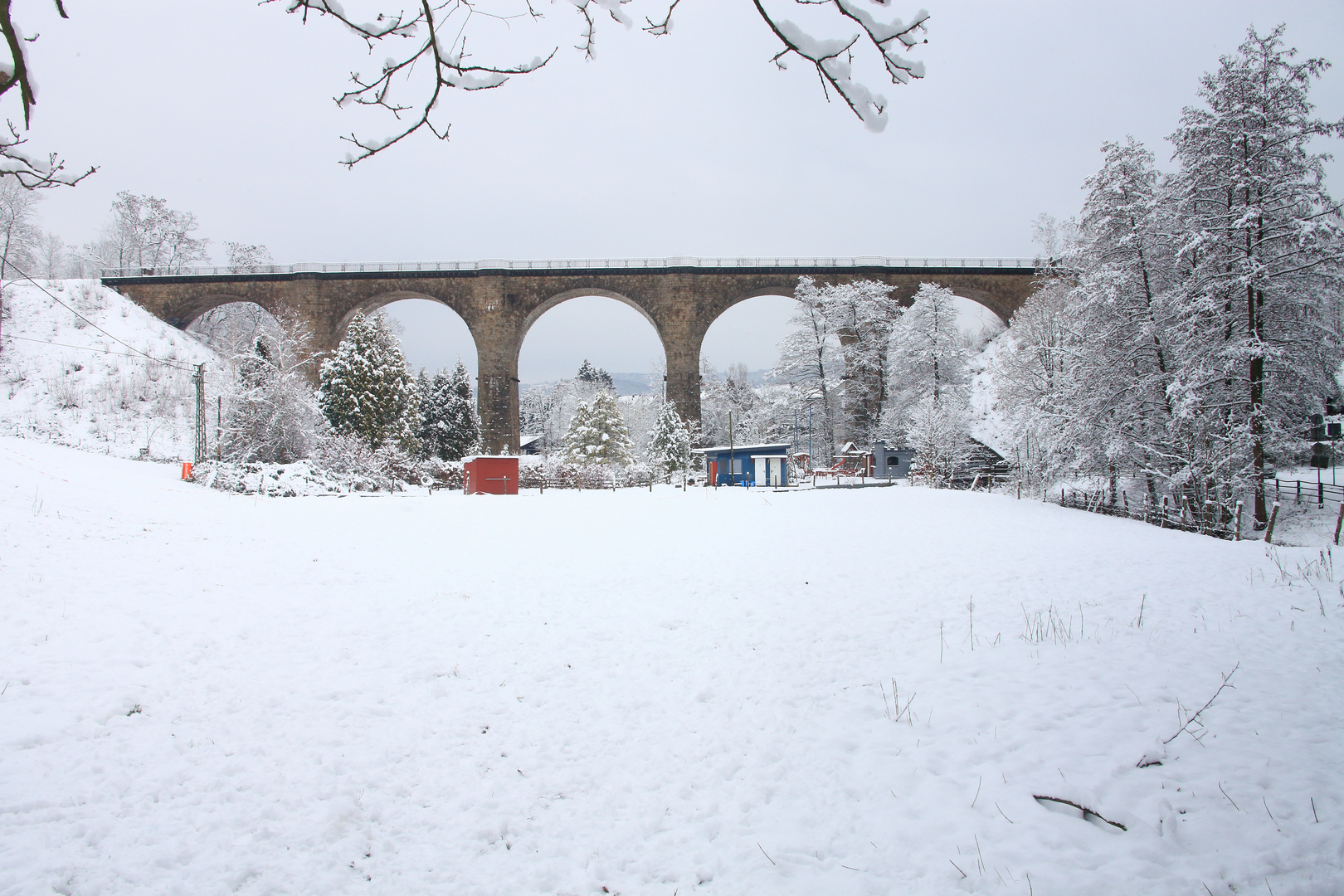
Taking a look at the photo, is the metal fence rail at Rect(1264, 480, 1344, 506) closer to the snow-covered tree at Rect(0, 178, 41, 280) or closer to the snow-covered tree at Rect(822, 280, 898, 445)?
the snow-covered tree at Rect(822, 280, 898, 445)

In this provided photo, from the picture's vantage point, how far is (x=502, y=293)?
3192 centimetres

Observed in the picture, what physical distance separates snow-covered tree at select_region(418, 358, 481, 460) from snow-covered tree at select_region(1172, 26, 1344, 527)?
114 ft

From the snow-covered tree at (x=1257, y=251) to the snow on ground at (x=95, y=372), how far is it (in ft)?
104

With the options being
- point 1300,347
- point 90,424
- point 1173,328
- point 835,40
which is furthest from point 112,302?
point 1300,347

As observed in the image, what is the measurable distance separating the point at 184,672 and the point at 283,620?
1235mm

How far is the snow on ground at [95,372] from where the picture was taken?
23.1 meters

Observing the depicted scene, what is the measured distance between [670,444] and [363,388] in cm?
1478

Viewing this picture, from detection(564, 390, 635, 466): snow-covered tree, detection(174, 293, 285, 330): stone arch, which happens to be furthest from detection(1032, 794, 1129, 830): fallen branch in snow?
detection(174, 293, 285, 330): stone arch

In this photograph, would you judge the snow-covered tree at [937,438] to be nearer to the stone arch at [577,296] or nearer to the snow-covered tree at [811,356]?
the snow-covered tree at [811,356]

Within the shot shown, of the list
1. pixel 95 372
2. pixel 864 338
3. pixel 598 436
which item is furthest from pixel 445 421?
pixel 864 338

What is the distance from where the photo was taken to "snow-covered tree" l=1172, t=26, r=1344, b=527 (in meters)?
13.1

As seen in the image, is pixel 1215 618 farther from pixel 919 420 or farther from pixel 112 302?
pixel 112 302

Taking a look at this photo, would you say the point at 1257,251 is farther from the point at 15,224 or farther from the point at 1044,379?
the point at 15,224

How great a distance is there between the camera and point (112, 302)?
31.5 m
